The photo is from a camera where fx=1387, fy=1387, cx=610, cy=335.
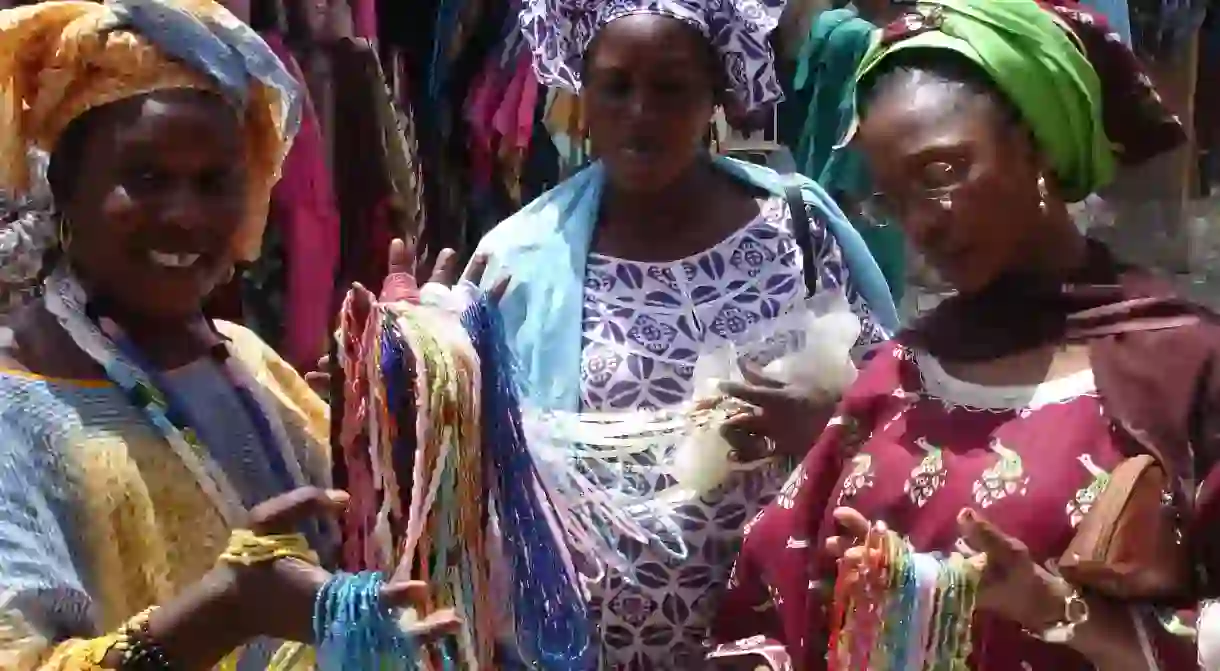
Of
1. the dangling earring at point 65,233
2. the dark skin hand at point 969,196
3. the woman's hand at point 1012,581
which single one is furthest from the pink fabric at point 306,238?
the woman's hand at point 1012,581

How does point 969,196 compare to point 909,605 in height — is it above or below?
above

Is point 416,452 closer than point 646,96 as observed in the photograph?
Yes

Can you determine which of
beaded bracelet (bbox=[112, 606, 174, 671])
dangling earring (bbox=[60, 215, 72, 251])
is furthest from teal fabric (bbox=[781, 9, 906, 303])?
beaded bracelet (bbox=[112, 606, 174, 671])

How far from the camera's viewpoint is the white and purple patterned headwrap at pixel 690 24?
6.19ft

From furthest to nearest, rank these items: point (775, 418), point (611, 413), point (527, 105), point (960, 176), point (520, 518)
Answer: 1. point (527, 105)
2. point (611, 413)
3. point (775, 418)
4. point (520, 518)
5. point (960, 176)

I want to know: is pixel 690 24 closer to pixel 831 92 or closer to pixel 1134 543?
pixel 831 92

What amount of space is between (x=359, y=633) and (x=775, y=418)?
0.64m

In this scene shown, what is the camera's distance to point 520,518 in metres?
1.37

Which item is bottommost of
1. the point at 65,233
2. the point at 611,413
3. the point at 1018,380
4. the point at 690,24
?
the point at 611,413

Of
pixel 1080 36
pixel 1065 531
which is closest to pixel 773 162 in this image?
pixel 1080 36

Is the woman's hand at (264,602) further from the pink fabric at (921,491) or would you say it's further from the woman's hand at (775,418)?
the woman's hand at (775,418)

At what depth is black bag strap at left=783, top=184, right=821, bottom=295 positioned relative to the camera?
1922 mm

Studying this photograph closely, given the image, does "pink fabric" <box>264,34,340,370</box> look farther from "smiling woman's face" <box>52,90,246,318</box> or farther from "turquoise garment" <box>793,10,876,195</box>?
"smiling woman's face" <box>52,90,246,318</box>

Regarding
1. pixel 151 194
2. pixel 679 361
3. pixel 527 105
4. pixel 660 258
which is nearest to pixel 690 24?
pixel 660 258
